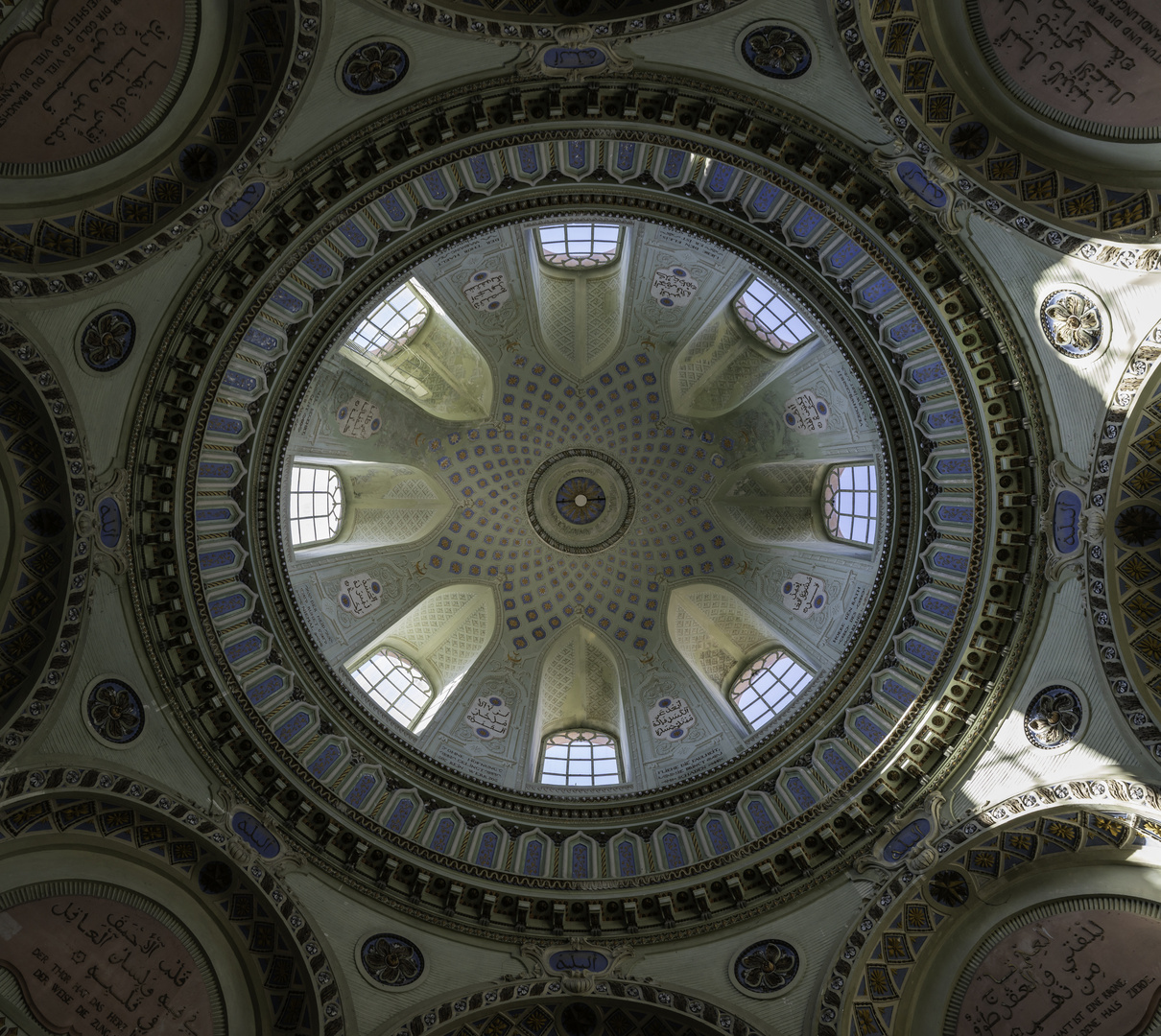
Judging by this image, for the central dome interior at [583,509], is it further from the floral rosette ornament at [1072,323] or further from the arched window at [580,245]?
the floral rosette ornament at [1072,323]

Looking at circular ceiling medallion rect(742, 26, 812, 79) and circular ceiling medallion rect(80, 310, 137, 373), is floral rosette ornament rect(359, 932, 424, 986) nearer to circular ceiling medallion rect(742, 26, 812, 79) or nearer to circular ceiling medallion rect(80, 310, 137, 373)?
circular ceiling medallion rect(80, 310, 137, 373)

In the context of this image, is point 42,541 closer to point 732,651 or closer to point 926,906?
point 732,651

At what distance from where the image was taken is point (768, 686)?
22594mm

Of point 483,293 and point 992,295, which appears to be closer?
point 992,295

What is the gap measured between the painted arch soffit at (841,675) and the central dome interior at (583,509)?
1320 millimetres

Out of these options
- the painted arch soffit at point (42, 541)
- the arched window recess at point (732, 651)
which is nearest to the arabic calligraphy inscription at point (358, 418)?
the painted arch soffit at point (42, 541)

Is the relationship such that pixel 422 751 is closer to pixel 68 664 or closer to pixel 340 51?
pixel 68 664

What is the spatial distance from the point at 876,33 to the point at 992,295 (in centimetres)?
484

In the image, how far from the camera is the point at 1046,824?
15.3 m

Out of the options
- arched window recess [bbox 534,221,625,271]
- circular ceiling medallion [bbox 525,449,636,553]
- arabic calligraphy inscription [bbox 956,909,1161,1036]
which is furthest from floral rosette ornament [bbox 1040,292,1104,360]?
circular ceiling medallion [bbox 525,449,636,553]

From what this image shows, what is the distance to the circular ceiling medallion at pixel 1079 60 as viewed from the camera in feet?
41.8

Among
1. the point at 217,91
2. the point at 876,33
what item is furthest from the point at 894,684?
the point at 217,91

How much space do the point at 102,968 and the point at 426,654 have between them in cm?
1098

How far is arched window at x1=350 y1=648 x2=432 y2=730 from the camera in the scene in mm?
22344
